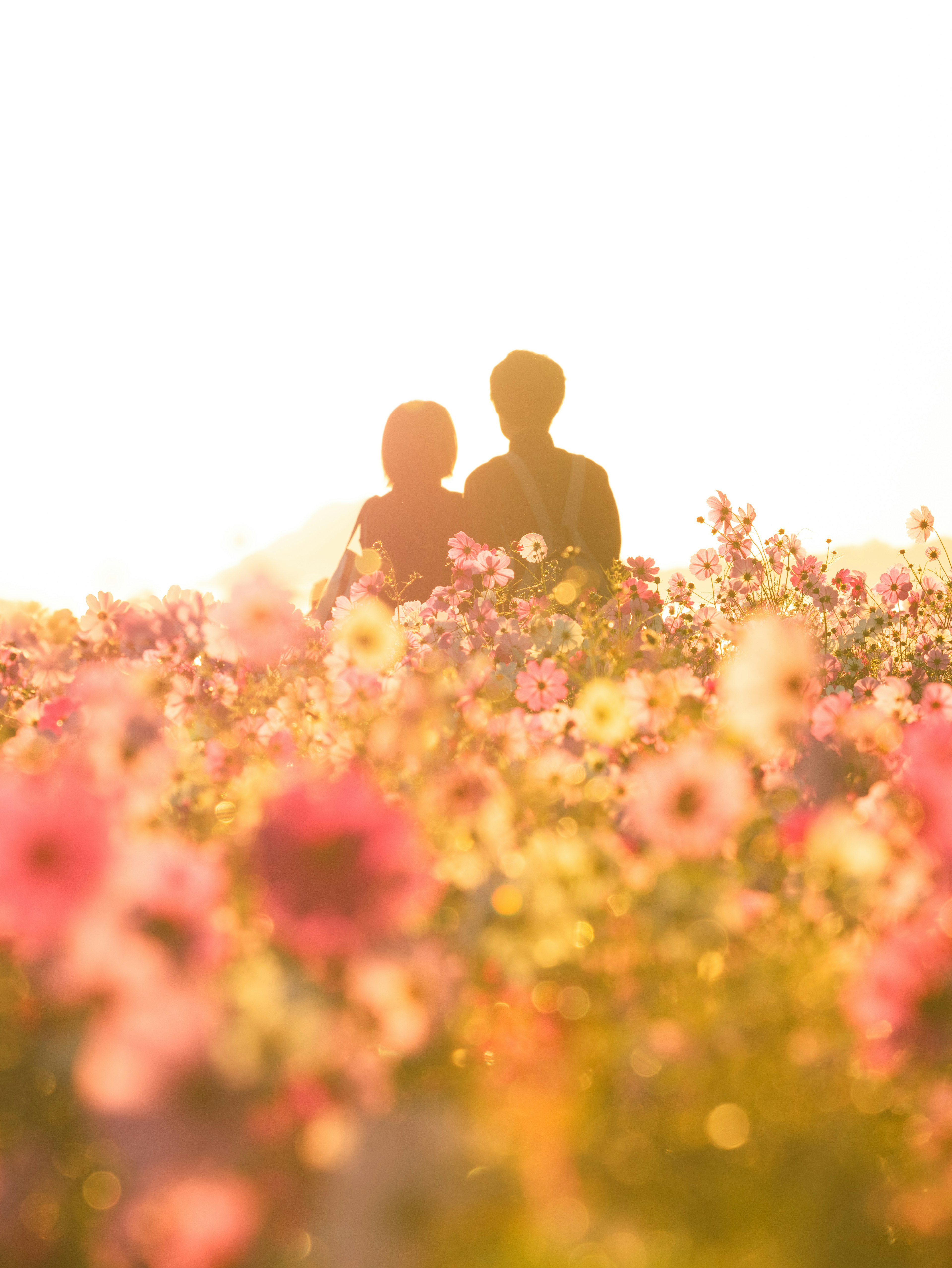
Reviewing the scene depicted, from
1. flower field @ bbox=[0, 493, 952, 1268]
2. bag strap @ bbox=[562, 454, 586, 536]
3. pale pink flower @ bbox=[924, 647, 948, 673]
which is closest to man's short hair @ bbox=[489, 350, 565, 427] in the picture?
bag strap @ bbox=[562, 454, 586, 536]

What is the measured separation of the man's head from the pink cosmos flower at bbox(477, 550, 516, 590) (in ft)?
5.15

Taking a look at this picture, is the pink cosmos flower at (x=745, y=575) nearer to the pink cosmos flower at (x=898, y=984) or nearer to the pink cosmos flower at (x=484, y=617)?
the pink cosmos flower at (x=484, y=617)

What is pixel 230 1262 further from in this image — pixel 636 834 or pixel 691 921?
pixel 636 834

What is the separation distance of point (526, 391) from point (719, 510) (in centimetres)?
153

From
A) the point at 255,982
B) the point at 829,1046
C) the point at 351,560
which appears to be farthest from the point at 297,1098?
the point at 351,560

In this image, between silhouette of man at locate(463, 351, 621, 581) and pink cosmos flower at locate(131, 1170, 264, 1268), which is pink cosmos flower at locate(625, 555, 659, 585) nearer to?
silhouette of man at locate(463, 351, 621, 581)

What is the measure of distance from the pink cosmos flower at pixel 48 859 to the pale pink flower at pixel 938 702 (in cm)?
196

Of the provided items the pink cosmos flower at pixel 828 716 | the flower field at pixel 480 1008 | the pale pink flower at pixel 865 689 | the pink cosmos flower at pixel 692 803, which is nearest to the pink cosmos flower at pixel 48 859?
the flower field at pixel 480 1008

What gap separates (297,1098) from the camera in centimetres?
98

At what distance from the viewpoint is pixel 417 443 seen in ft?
20.1

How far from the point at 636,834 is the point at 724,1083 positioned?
1.90ft

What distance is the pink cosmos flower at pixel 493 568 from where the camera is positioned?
4.76 metres

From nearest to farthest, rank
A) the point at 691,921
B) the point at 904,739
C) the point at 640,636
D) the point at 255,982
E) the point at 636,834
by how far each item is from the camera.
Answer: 1. the point at 255,982
2. the point at 691,921
3. the point at 636,834
4. the point at 904,739
5. the point at 640,636

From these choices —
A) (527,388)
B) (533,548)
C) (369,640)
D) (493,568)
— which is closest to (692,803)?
(369,640)
